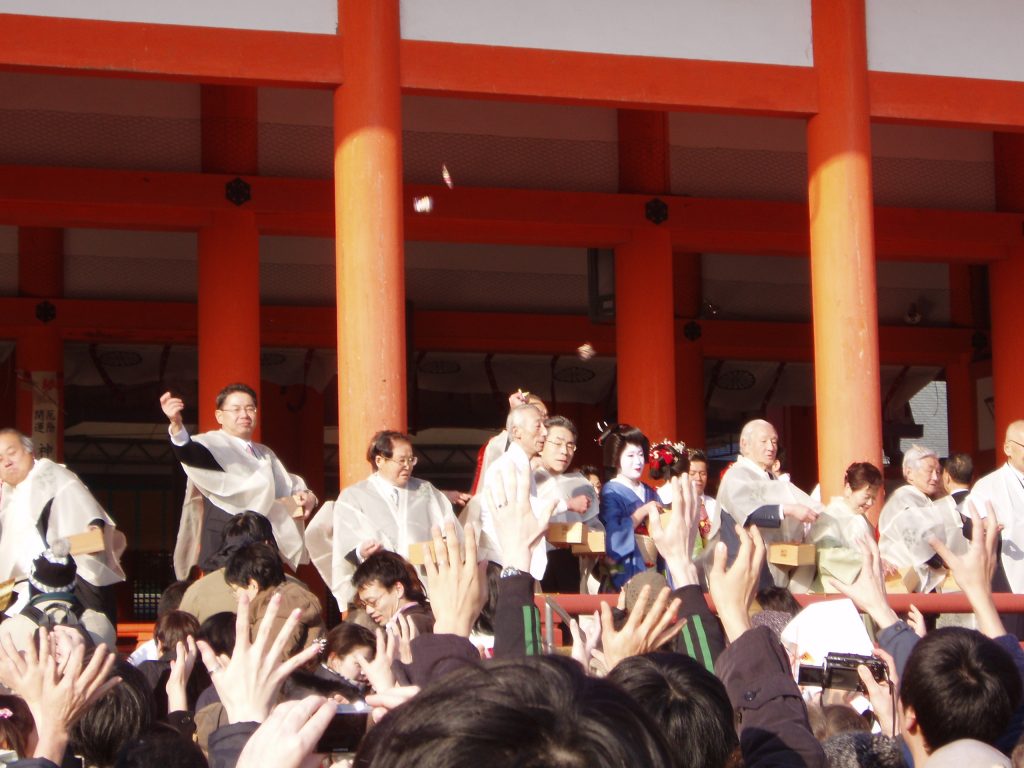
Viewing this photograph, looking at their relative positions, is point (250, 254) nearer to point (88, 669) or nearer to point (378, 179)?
point (378, 179)

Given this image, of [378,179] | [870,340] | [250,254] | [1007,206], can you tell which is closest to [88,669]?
[378,179]

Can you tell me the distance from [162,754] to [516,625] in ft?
2.01

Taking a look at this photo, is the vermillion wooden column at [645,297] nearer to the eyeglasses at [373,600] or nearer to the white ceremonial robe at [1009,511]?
the white ceremonial robe at [1009,511]

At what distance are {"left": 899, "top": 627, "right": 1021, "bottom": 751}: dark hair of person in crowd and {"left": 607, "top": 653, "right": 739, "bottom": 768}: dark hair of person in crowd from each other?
724mm

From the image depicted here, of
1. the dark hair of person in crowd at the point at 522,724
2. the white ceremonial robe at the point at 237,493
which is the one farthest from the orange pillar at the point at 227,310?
the dark hair of person in crowd at the point at 522,724

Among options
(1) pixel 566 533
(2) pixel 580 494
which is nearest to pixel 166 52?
(2) pixel 580 494

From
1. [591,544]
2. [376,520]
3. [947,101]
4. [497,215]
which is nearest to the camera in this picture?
[591,544]

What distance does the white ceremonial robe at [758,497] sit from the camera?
22.0ft

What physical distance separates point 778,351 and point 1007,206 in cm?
231

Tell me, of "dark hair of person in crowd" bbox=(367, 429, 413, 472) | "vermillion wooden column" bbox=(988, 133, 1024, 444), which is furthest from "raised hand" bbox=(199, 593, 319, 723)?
"vermillion wooden column" bbox=(988, 133, 1024, 444)

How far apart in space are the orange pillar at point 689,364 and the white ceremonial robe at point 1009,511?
14.3ft

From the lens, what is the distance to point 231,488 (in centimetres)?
668

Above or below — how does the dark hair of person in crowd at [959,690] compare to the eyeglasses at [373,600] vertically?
below

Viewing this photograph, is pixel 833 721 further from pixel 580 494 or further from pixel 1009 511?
pixel 1009 511
